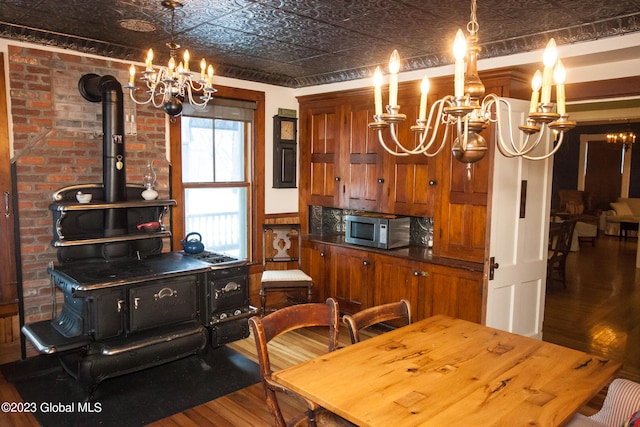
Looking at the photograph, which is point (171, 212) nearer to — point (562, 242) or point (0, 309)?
point (0, 309)

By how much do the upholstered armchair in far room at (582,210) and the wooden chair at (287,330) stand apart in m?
9.25

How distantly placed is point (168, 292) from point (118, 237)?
2.08 feet

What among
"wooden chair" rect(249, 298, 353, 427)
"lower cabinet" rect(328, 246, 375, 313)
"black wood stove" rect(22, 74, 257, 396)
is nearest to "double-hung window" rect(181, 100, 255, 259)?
"black wood stove" rect(22, 74, 257, 396)

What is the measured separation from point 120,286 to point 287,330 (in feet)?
5.28

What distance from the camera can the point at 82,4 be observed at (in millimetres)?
2826

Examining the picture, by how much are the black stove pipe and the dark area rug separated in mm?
1124

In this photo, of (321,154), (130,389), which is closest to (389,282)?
(321,154)

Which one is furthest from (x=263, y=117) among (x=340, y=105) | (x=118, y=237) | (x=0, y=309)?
(x=0, y=309)

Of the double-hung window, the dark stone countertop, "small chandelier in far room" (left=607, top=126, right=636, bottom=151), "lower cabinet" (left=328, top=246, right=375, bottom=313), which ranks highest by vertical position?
"small chandelier in far room" (left=607, top=126, right=636, bottom=151)

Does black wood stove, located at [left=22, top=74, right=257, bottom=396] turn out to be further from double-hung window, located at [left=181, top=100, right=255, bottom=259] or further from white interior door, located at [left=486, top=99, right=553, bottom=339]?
white interior door, located at [left=486, top=99, right=553, bottom=339]

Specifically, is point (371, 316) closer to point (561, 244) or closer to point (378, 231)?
point (378, 231)

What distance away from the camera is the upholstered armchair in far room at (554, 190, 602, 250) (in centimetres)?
994

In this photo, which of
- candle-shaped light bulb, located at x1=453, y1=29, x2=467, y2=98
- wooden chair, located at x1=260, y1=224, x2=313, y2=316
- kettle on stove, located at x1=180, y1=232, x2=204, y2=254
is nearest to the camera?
candle-shaped light bulb, located at x1=453, y1=29, x2=467, y2=98

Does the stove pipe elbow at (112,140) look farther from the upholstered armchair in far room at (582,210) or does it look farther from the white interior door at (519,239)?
the upholstered armchair in far room at (582,210)
